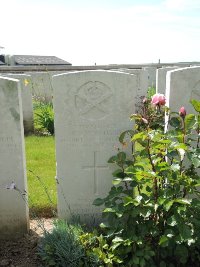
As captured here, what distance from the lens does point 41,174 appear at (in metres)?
5.05

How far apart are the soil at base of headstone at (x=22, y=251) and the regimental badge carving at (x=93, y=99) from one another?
1362 mm

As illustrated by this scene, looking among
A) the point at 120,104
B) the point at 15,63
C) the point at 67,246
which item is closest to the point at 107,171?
the point at 120,104

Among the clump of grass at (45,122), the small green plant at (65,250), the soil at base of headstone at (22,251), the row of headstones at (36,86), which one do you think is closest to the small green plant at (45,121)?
the clump of grass at (45,122)

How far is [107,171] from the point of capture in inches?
139

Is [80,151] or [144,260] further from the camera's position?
[80,151]

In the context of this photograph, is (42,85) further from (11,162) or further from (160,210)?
(160,210)

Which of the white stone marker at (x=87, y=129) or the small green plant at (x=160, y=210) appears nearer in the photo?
the small green plant at (x=160, y=210)

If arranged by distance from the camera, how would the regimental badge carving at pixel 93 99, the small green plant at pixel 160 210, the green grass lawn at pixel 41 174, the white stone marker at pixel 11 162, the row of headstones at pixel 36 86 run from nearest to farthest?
the small green plant at pixel 160 210 → the white stone marker at pixel 11 162 → the regimental badge carving at pixel 93 99 → the green grass lawn at pixel 41 174 → the row of headstones at pixel 36 86

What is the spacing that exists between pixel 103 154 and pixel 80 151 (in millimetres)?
241

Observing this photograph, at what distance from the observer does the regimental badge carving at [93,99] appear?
131 inches

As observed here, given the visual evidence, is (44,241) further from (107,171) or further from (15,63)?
(15,63)

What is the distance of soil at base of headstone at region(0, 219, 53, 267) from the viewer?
3043mm

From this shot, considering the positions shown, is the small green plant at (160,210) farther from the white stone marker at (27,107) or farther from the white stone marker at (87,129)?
the white stone marker at (27,107)

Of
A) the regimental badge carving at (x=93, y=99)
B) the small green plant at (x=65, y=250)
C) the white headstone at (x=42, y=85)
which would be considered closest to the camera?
the small green plant at (x=65, y=250)
